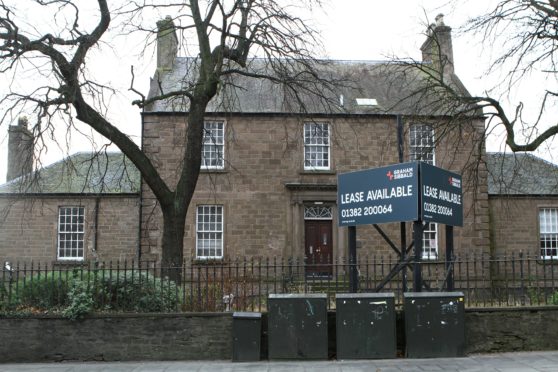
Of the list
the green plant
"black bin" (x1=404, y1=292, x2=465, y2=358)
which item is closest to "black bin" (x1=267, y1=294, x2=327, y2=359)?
"black bin" (x1=404, y1=292, x2=465, y2=358)

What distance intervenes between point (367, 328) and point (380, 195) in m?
2.48

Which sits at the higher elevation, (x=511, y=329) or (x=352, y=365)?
(x=511, y=329)

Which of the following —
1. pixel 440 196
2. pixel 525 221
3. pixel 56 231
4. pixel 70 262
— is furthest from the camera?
pixel 525 221

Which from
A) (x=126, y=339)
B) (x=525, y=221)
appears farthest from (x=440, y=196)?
(x=525, y=221)

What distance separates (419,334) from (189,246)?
1342 centimetres

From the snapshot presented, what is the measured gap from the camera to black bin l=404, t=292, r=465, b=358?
33.2 ft

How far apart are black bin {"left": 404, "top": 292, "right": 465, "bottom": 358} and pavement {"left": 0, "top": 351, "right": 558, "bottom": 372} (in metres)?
0.19

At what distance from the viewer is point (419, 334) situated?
10.1 meters

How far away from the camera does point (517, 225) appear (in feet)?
81.8

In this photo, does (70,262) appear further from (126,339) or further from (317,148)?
(126,339)

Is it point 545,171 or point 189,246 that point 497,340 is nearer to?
point 189,246

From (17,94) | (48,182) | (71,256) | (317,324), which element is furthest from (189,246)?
(317,324)

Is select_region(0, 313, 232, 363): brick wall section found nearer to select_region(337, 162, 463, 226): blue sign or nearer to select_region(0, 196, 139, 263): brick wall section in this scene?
select_region(337, 162, 463, 226): blue sign

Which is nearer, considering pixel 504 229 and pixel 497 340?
pixel 497 340
